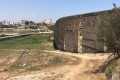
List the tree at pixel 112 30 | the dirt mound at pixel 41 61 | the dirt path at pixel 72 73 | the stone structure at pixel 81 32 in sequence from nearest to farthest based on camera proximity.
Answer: the tree at pixel 112 30
the dirt path at pixel 72 73
the dirt mound at pixel 41 61
the stone structure at pixel 81 32

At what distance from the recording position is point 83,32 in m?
23.3

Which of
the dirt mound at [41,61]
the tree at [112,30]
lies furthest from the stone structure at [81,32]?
the tree at [112,30]

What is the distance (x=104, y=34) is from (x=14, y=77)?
4.75 m

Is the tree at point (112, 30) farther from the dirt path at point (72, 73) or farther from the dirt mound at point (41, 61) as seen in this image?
the dirt mound at point (41, 61)

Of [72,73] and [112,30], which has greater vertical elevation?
[112,30]

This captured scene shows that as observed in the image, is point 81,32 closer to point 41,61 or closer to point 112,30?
point 41,61

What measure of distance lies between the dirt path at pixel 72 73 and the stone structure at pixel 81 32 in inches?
105

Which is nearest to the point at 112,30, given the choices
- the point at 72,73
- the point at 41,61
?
the point at 72,73

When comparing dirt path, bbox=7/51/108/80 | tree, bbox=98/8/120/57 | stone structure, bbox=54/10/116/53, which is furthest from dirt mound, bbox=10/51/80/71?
tree, bbox=98/8/120/57

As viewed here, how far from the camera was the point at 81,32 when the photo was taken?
78.6ft

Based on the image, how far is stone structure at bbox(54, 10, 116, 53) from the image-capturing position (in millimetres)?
20798

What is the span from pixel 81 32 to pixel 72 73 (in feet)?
28.8

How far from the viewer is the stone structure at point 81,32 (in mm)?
20798

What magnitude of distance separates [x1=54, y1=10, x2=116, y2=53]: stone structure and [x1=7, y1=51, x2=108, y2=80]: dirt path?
2.66 m
